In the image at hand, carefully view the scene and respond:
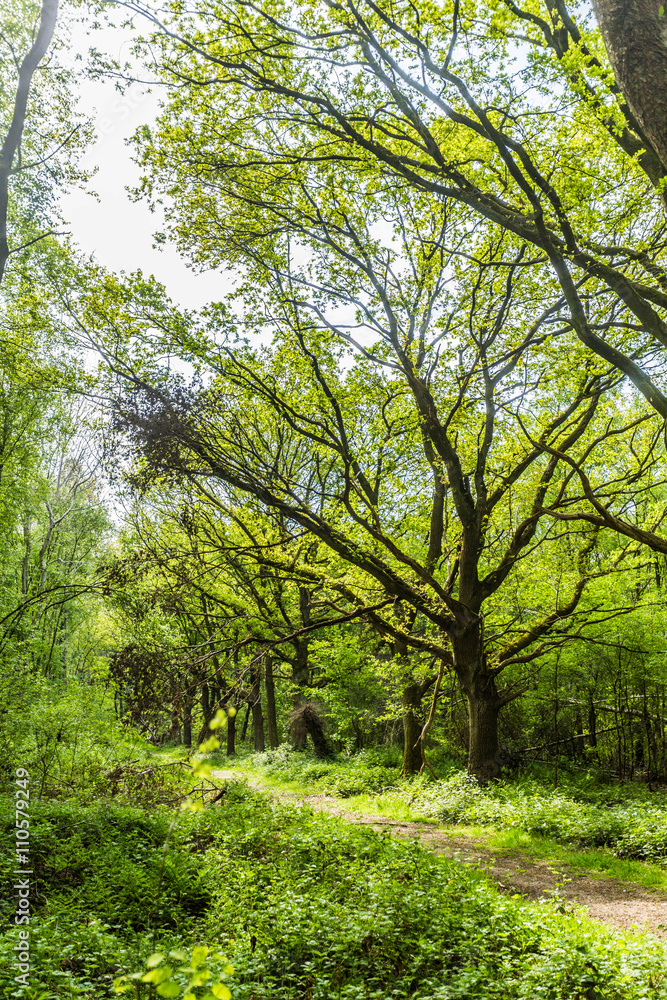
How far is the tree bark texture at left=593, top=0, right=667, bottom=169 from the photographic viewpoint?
4.15 meters

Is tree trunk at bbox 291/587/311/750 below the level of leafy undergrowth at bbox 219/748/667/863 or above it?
above

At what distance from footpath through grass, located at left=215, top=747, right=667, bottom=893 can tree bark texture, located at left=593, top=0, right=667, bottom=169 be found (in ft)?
25.8

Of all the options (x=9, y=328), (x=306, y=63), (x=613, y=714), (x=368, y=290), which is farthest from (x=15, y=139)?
(x=613, y=714)

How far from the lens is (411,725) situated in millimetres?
15094

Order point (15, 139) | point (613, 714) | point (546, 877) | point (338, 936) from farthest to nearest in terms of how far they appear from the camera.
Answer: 1. point (613, 714)
2. point (15, 139)
3. point (546, 877)
4. point (338, 936)

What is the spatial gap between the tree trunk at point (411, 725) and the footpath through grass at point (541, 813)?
497 mm

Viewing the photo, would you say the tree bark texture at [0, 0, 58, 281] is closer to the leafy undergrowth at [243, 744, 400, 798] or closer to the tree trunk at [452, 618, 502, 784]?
the tree trunk at [452, 618, 502, 784]

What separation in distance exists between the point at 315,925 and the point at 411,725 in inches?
435

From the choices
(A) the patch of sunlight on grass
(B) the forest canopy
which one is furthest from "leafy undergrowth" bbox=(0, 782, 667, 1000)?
(A) the patch of sunlight on grass

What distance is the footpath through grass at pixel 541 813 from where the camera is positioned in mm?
7973

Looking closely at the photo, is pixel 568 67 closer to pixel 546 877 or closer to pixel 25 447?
pixel 546 877

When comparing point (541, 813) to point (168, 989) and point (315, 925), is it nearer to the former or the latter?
point (315, 925)

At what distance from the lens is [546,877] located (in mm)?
6922

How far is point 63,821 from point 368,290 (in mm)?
9596
